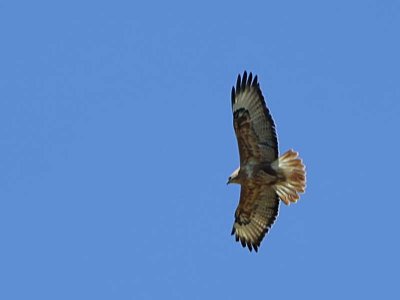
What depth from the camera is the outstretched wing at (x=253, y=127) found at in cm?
2078

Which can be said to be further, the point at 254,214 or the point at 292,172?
the point at 254,214

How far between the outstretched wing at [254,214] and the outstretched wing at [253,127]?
673 mm

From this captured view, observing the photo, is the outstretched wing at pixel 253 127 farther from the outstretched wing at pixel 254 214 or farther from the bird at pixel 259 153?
the outstretched wing at pixel 254 214

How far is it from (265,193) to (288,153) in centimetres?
110

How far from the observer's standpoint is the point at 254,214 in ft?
72.0

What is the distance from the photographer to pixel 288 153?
820 inches

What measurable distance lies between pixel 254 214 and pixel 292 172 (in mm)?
1414

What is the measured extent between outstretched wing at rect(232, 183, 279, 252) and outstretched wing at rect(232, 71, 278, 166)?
26.5 inches

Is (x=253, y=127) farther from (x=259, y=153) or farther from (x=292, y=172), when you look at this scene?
(x=292, y=172)

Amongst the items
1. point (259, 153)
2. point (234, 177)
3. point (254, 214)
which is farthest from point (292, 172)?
point (254, 214)

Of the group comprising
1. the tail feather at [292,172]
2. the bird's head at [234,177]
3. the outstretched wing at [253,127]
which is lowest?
the tail feather at [292,172]

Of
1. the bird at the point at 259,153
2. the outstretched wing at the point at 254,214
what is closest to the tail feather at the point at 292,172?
the bird at the point at 259,153

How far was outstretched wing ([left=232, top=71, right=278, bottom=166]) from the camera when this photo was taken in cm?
2078

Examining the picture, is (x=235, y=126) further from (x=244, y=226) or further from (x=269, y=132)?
(x=244, y=226)
